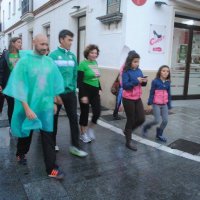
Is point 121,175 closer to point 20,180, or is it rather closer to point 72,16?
point 20,180

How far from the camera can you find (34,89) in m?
3.47

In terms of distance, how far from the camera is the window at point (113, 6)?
7630 millimetres

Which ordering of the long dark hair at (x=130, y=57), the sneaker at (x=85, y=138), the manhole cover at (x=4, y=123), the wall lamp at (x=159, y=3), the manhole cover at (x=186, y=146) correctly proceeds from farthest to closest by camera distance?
the wall lamp at (x=159, y=3) < the manhole cover at (x=4, y=123) < the sneaker at (x=85, y=138) < the manhole cover at (x=186, y=146) < the long dark hair at (x=130, y=57)

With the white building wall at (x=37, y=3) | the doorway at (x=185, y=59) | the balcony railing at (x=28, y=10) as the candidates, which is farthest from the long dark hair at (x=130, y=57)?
the balcony railing at (x=28, y=10)

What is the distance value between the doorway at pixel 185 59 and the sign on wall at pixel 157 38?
1.14 metres

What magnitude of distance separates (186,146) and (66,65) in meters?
2.48

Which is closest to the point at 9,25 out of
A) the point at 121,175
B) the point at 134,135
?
the point at 134,135

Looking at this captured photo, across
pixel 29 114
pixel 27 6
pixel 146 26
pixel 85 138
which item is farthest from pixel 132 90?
pixel 27 6

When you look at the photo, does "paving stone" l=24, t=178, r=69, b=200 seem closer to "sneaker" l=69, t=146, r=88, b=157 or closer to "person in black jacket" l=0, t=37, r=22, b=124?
"sneaker" l=69, t=146, r=88, b=157

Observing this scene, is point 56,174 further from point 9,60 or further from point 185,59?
point 185,59

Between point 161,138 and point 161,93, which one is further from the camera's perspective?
point 161,138

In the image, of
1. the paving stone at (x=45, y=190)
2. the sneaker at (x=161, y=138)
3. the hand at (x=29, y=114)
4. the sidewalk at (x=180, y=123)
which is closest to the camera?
the paving stone at (x=45, y=190)

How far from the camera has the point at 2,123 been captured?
644 cm

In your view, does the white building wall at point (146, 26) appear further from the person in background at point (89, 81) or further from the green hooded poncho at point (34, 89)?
the green hooded poncho at point (34, 89)
